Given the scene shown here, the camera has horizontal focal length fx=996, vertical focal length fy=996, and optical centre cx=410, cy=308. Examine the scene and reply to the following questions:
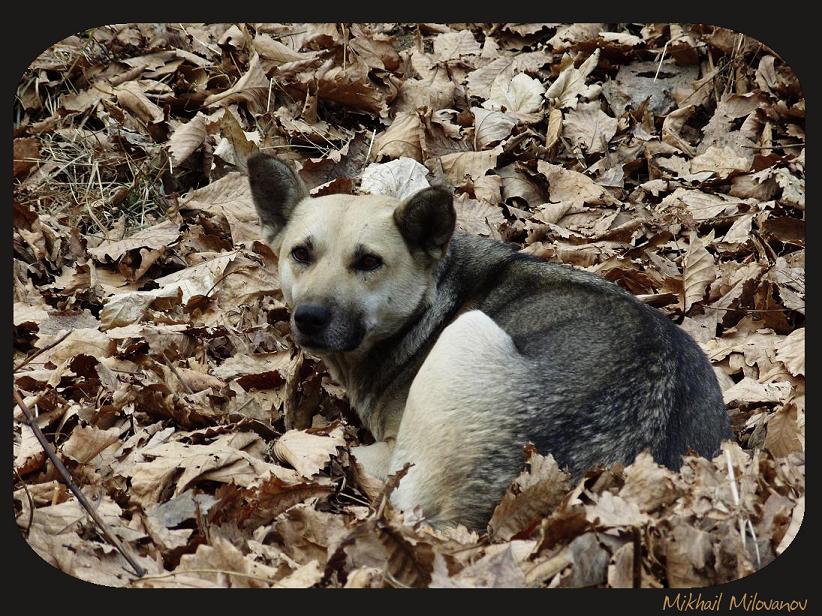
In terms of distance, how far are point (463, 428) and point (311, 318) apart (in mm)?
1219

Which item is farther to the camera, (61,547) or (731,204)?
(731,204)

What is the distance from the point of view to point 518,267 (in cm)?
634

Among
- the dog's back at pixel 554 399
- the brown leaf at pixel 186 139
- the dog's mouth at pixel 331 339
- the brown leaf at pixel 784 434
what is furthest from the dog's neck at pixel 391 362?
the brown leaf at pixel 186 139

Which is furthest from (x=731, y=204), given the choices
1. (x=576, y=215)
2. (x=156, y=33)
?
(x=156, y=33)

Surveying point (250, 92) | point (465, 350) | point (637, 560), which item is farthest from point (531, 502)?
point (250, 92)

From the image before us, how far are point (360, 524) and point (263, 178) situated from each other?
9.60ft

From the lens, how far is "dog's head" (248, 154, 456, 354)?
5.74m

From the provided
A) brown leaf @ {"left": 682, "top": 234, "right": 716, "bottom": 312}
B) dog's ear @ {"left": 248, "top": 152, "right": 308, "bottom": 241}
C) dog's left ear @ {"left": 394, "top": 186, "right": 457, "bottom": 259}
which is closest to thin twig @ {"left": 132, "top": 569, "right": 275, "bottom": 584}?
dog's left ear @ {"left": 394, "top": 186, "right": 457, "bottom": 259}

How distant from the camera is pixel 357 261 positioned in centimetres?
593

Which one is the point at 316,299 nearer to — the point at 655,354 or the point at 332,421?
the point at 332,421

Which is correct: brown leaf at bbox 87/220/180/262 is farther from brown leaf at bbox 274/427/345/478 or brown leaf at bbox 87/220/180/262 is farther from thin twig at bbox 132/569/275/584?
thin twig at bbox 132/569/275/584

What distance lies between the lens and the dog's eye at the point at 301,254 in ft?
19.8

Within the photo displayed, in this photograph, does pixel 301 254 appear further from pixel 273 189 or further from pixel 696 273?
pixel 696 273

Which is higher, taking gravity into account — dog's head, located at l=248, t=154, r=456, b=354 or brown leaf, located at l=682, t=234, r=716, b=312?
dog's head, located at l=248, t=154, r=456, b=354
